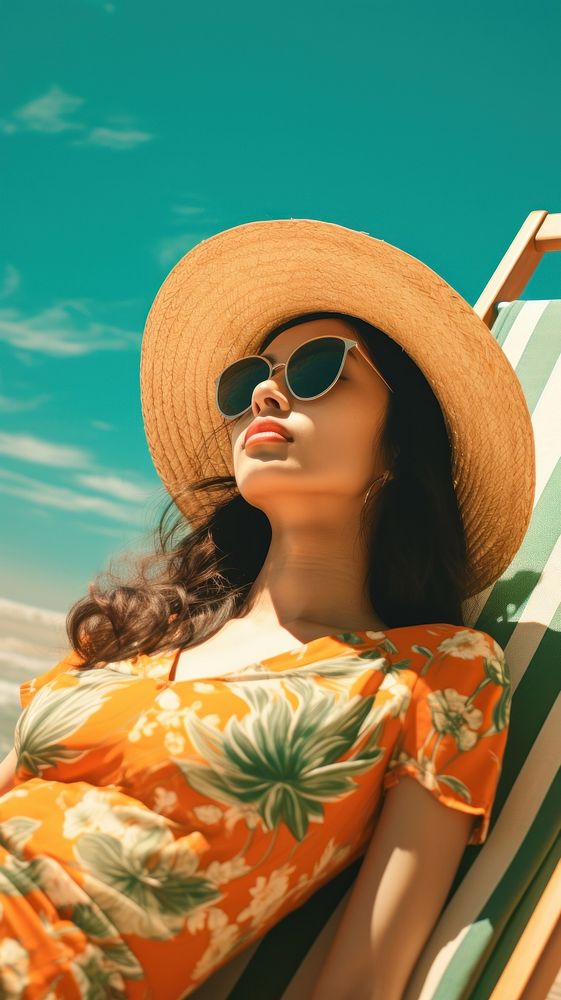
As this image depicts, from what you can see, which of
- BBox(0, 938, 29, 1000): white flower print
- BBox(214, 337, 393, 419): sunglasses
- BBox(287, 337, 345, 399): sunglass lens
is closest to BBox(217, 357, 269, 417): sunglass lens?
BBox(214, 337, 393, 419): sunglasses

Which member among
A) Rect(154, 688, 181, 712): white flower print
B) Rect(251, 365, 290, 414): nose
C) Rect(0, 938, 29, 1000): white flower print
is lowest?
Rect(0, 938, 29, 1000): white flower print

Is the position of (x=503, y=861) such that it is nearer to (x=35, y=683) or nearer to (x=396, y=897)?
(x=396, y=897)

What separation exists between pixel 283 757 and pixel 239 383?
0.84 meters

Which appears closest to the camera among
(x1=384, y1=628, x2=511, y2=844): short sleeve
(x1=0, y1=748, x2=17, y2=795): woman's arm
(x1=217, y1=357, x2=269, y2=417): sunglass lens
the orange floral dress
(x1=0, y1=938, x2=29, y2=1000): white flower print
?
(x1=0, y1=938, x2=29, y2=1000): white flower print

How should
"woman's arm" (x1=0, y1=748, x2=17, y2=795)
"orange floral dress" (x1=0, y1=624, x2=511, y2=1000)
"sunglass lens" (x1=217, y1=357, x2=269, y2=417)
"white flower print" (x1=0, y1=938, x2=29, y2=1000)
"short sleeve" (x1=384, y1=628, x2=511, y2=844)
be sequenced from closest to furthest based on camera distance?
"white flower print" (x1=0, y1=938, x2=29, y2=1000), "orange floral dress" (x1=0, y1=624, x2=511, y2=1000), "short sleeve" (x1=384, y1=628, x2=511, y2=844), "woman's arm" (x1=0, y1=748, x2=17, y2=795), "sunglass lens" (x1=217, y1=357, x2=269, y2=417)

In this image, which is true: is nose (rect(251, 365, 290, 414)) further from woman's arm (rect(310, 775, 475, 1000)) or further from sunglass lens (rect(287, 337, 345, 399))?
woman's arm (rect(310, 775, 475, 1000))

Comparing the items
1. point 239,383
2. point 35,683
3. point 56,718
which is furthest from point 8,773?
point 239,383

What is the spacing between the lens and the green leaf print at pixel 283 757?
1.49 metres

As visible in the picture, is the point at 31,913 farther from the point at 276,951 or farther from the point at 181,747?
the point at 276,951

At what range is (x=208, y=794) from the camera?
148 centimetres

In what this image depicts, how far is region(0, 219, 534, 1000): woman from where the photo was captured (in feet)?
4.74

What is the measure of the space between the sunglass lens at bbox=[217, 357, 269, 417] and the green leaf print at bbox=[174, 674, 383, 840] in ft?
2.28

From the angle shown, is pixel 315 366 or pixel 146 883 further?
pixel 315 366

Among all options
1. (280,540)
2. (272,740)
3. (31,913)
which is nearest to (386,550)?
(280,540)
